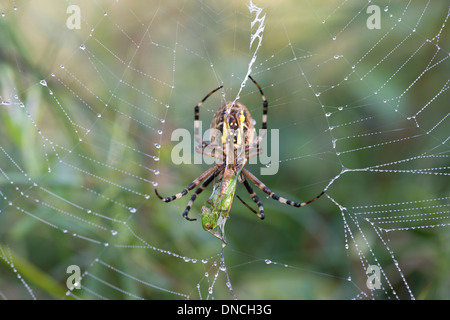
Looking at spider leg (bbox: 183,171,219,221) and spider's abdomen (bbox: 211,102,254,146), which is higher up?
spider's abdomen (bbox: 211,102,254,146)

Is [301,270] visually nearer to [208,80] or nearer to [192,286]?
[192,286]

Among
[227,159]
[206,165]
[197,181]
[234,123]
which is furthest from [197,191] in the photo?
[234,123]

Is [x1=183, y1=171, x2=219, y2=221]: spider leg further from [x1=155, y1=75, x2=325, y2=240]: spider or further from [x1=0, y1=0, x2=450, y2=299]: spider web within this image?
[x1=0, y1=0, x2=450, y2=299]: spider web

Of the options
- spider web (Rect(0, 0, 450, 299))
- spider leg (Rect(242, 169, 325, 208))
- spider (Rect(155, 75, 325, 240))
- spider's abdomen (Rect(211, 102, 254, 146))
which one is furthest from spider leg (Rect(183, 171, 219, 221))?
spider's abdomen (Rect(211, 102, 254, 146))
